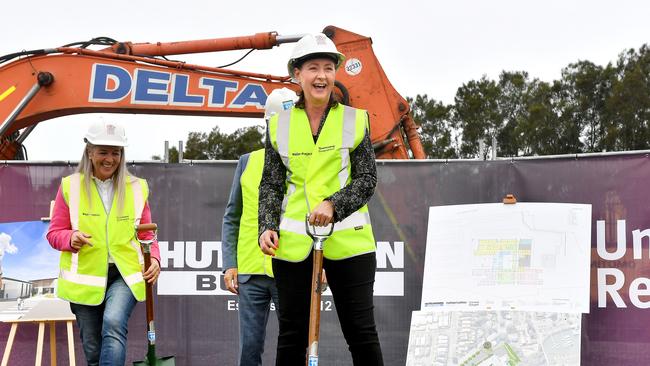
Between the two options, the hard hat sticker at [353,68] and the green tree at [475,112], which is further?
the green tree at [475,112]

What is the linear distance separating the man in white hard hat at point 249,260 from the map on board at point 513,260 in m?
1.55

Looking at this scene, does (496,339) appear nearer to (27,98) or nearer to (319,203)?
(319,203)

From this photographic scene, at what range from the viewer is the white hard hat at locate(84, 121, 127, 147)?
15.3 ft

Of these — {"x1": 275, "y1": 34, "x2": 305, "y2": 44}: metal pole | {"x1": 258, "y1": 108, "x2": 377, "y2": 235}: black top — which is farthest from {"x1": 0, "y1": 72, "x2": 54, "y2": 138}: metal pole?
{"x1": 258, "y1": 108, "x2": 377, "y2": 235}: black top

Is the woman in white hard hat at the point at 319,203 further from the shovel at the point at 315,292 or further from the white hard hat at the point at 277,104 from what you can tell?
the white hard hat at the point at 277,104

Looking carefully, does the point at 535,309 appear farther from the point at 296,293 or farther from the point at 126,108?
the point at 126,108

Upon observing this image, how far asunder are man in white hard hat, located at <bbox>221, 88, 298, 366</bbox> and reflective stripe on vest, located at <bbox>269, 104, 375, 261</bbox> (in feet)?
3.58

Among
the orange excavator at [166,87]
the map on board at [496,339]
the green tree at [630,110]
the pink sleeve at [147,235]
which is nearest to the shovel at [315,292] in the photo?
the pink sleeve at [147,235]

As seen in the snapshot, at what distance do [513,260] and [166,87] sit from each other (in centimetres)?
630

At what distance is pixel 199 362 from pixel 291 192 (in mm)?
3094

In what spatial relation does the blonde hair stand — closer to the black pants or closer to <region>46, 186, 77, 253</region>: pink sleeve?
<region>46, 186, 77, 253</region>: pink sleeve

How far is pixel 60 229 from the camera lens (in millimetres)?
4734

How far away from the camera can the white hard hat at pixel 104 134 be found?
4.67m

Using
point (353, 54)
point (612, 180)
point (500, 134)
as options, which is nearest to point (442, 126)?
point (500, 134)
